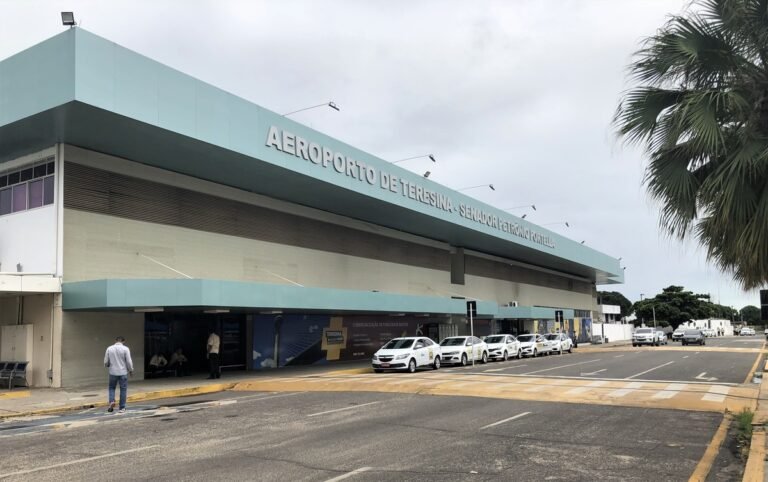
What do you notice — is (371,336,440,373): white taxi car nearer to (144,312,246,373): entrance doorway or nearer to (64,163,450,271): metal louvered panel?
(144,312,246,373): entrance doorway

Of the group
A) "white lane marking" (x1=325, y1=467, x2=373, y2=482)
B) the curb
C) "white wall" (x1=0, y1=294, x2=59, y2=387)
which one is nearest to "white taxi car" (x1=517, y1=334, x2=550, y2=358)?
the curb

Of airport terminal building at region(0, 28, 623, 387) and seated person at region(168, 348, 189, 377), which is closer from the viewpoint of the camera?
airport terminal building at region(0, 28, 623, 387)

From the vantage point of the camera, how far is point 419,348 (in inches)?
1086

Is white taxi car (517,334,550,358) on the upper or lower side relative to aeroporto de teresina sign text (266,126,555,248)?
lower

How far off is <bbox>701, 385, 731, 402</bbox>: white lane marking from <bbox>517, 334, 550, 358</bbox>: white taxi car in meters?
21.9

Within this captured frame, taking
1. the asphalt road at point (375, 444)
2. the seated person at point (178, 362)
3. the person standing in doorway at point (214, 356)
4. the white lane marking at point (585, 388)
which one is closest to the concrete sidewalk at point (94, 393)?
the person standing in doorway at point (214, 356)

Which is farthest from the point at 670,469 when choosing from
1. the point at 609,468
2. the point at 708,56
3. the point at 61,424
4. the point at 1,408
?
the point at 1,408

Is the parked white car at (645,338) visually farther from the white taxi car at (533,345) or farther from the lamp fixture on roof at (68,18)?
the lamp fixture on roof at (68,18)

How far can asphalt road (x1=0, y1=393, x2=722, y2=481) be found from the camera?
7.90 metres

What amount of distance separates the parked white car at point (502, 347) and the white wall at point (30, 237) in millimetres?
22295

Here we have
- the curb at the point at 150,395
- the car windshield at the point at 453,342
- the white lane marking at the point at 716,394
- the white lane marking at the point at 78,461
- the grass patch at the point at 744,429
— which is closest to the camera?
the white lane marking at the point at 78,461

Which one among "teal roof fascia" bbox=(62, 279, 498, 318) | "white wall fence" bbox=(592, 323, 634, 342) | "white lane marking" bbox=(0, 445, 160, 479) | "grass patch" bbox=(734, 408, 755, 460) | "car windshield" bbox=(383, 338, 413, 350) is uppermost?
"teal roof fascia" bbox=(62, 279, 498, 318)

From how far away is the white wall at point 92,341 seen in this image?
68.7 feet

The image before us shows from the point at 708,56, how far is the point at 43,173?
2098 cm
